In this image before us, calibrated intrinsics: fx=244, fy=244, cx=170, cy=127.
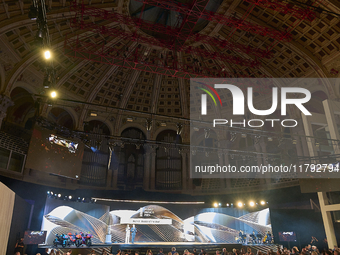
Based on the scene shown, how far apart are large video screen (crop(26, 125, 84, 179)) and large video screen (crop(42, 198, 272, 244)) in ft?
10.8

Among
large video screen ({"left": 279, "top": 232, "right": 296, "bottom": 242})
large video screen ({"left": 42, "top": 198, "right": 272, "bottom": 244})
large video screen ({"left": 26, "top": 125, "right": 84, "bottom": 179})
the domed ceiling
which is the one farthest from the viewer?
large video screen ({"left": 42, "top": 198, "right": 272, "bottom": 244})

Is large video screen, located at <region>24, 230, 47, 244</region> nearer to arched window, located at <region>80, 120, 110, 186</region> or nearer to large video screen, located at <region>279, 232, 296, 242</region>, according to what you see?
arched window, located at <region>80, 120, 110, 186</region>

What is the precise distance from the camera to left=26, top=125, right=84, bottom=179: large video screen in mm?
15664

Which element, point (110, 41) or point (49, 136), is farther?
point (110, 41)

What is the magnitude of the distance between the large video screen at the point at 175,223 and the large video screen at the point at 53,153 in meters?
3.29

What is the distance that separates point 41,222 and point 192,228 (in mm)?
11345

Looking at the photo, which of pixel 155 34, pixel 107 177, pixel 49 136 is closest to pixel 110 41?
pixel 155 34

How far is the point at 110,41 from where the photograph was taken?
61.9 ft

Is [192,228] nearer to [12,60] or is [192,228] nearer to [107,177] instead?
[107,177]

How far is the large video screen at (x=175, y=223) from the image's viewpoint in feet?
63.1

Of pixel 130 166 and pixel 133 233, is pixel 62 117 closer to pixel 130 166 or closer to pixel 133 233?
pixel 130 166

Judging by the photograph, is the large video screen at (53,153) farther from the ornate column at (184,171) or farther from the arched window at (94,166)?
the ornate column at (184,171)

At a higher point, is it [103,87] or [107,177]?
[103,87]

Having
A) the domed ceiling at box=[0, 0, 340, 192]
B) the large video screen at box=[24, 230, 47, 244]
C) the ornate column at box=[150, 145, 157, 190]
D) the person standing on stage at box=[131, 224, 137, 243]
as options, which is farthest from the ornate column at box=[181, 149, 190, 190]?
the large video screen at box=[24, 230, 47, 244]
